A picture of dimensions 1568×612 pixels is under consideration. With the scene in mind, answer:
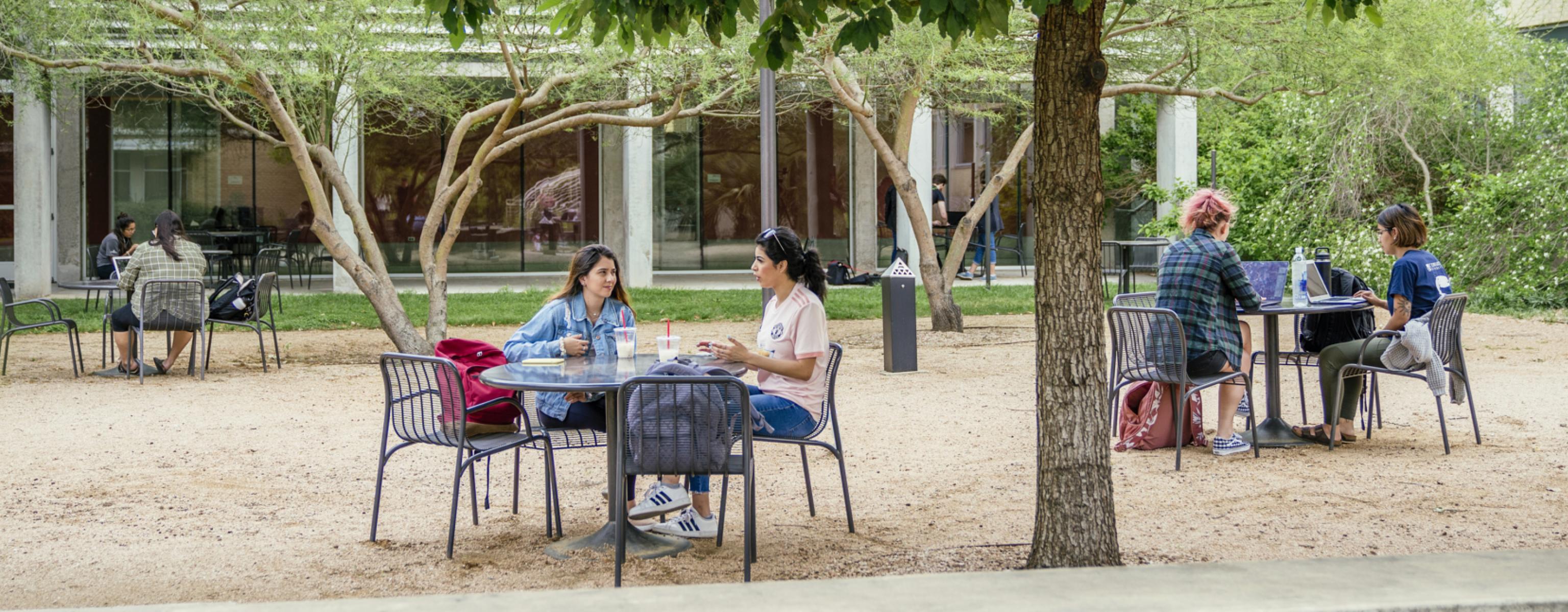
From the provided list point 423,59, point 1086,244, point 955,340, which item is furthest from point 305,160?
point 1086,244

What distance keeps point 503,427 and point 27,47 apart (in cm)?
872

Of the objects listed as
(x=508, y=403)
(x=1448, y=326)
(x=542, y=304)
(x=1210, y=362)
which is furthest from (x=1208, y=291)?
(x=542, y=304)

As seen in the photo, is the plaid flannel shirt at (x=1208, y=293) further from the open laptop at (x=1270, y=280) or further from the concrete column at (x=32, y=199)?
the concrete column at (x=32, y=199)

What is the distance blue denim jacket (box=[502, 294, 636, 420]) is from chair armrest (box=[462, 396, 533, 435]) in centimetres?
19

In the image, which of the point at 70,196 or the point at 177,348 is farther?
the point at 70,196

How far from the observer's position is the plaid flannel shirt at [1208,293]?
6828mm

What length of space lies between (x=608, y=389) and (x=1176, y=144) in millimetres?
19896

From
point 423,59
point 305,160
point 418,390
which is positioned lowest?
→ point 418,390

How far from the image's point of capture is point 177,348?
11062 millimetres

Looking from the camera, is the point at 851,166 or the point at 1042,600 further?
the point at 851,166

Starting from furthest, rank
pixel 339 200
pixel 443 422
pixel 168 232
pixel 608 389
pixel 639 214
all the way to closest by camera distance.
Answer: pixel 639 214
pixel 339 200
pixel 168 232
pixel 443 422
pixel 608 389

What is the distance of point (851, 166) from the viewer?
24.3 m

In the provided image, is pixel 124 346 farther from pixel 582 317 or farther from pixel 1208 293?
pixel 1208 293

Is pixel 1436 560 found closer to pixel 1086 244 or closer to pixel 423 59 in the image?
pixel 1086 244
